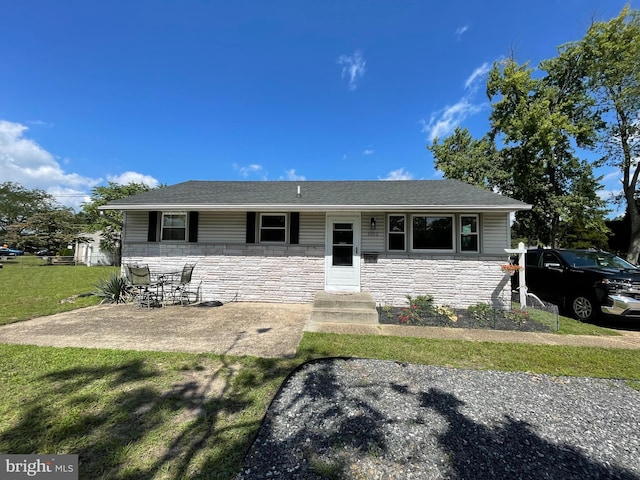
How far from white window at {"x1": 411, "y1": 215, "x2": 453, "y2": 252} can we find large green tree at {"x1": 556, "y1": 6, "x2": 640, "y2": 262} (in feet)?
47.6

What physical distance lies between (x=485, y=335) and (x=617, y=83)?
65.4 feet

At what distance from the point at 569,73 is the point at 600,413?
21.5 meters

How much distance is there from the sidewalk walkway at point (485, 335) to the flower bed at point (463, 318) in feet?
1.00

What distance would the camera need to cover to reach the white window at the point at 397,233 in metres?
7.83

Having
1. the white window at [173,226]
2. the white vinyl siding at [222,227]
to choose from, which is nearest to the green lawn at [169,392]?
the white vinyl siding at [222,227]

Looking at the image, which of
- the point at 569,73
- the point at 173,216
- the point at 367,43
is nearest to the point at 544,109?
the point at 569,73

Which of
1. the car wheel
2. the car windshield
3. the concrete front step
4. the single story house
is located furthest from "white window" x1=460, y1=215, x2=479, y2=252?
the concrete front step

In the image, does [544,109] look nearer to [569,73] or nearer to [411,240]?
[569,73]

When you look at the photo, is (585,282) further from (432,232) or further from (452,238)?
(432,232)

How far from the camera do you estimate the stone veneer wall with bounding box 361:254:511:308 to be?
24.4 feet

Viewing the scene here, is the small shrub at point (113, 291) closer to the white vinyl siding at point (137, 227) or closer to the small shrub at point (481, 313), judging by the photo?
the white vinyl siding at point (137, 227)

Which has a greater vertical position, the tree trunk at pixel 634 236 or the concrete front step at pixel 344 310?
the tree trunk at pixel 634 236

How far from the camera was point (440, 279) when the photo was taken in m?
7.57

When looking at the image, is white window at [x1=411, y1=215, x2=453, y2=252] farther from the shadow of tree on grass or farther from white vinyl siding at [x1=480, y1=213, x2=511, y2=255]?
the shadow of tree on grass
